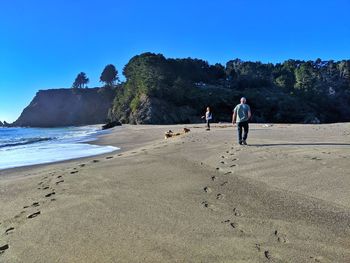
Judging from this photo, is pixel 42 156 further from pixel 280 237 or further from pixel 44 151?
pixel 280 237

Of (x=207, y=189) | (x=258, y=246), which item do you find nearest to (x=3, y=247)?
(x=258, y=246)

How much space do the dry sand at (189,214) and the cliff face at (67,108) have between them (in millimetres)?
127954

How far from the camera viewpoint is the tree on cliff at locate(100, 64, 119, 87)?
139 metres

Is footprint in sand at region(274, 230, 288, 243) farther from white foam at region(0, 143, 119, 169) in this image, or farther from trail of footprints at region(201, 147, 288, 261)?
white foam at region(0, 143, 119, 169)

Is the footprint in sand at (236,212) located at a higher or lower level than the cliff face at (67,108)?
lower

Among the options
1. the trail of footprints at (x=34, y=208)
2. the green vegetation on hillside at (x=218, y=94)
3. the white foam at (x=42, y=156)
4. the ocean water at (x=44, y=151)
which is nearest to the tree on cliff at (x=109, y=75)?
the green vegetation on hillside at (x=218, y=94)

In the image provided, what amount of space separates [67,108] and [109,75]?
93.5 ft

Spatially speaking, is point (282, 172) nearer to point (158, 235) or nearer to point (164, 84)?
point (158, 235)

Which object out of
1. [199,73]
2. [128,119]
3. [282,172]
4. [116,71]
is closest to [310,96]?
[199,73]

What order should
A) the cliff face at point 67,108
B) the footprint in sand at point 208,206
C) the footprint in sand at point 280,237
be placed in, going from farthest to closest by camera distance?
the cliff face at point 67,108 → the footprint in sand at point 208,206 → the footprint in sand at point 280,237

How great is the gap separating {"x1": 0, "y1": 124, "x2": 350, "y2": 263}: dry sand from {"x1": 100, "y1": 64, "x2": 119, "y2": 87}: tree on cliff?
134457 mm

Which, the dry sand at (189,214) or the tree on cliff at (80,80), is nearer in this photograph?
the dry sand at (189,214)

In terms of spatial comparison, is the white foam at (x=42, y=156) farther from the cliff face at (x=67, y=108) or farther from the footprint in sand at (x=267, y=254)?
the cliff face at (x=67, y=108)

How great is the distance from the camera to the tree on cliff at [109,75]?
139m
